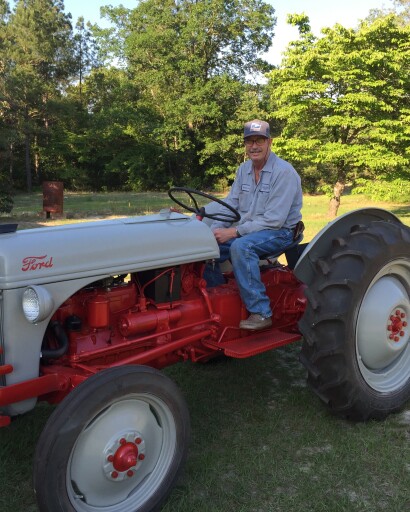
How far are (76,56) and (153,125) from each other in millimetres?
10931

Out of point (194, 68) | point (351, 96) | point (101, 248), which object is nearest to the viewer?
point (101, 248)

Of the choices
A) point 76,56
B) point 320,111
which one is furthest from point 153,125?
point 320,111

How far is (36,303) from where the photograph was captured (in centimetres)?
229

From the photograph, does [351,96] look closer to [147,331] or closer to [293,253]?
[293,253]

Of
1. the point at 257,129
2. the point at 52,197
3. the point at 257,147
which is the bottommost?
the point at 52,197

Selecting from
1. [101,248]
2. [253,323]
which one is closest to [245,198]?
[253,323]

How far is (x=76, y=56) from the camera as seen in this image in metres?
40.5

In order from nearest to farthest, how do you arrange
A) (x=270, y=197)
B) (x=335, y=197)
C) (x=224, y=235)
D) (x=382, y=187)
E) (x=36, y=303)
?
(x=36, y=303)
(x=224, y=235)
(x=270, y=197)
(x=382, y=187)
(x=335, y=197)

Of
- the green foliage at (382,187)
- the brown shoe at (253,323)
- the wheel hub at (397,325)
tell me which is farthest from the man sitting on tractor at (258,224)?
the green foliage at (382,187)

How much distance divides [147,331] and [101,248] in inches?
24.4

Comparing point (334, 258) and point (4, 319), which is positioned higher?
point (334, 258)

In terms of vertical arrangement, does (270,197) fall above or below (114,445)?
above

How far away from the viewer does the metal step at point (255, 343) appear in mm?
3109

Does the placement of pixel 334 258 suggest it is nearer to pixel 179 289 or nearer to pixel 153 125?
pixel 179 289
